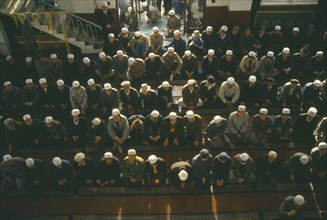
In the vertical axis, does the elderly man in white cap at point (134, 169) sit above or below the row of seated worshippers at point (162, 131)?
below

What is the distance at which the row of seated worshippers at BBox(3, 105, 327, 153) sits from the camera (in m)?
Result: 10.2

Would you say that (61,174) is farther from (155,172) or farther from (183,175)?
(183,175)

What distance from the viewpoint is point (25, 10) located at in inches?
514

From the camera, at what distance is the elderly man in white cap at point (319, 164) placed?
30.7 ft

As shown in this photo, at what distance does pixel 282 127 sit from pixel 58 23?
323 inches

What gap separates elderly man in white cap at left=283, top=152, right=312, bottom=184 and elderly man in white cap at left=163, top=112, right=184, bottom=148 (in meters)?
2.74

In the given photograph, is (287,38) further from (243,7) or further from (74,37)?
(74,37)

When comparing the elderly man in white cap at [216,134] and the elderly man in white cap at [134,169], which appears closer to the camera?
the elderly man in white cap at [134,169]

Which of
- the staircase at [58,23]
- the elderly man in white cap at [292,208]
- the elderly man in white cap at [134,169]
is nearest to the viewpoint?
the elderly man in white cap at [292,208]

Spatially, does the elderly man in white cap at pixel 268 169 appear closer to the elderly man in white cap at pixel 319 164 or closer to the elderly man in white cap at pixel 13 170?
the elderly man in white cap at pixel 319 164

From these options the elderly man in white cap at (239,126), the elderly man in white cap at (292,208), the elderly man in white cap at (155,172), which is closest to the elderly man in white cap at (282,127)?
the elderly man in white cap at (239,126)

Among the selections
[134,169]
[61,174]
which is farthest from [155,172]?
[61,174]

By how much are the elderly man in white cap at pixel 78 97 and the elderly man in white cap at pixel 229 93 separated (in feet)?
12.7

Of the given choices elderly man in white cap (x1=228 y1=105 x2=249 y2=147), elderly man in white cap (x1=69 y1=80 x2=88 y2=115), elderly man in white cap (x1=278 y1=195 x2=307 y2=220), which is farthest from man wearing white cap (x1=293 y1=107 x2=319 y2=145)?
elderly man in white cap (x1=69 y1=80 x2=88 y2=115)
